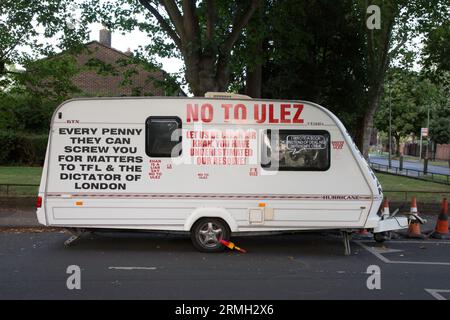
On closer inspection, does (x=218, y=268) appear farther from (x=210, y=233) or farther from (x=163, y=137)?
(x=163, y=137)

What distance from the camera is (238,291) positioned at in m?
6.32

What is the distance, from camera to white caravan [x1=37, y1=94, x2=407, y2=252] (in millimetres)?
8516

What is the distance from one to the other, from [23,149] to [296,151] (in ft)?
80.0

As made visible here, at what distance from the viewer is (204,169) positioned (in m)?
8.55

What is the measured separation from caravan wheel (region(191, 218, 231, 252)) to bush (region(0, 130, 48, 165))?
22.7 meters

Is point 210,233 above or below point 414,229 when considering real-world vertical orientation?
above

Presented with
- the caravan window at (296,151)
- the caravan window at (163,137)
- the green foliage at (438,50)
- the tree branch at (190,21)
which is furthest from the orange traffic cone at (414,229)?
the green foliage at (438,50)

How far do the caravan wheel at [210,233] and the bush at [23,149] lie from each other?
2275 cm

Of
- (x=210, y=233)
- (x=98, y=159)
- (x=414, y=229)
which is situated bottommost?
(x=414, y=229)

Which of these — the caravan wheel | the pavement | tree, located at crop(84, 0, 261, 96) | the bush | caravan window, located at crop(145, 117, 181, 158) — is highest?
tree, located at crop(84, 0, 261, 96)

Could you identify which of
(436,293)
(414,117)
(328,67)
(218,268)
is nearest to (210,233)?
(218,268)

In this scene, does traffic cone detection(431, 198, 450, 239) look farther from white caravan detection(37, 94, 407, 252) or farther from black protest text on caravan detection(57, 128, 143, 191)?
black protest text on caravan detection(57, 128, 143, 191)

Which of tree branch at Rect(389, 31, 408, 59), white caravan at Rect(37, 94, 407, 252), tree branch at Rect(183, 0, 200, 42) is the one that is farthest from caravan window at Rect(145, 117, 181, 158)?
tree branch at Rect(389, 31, 408, 59)
